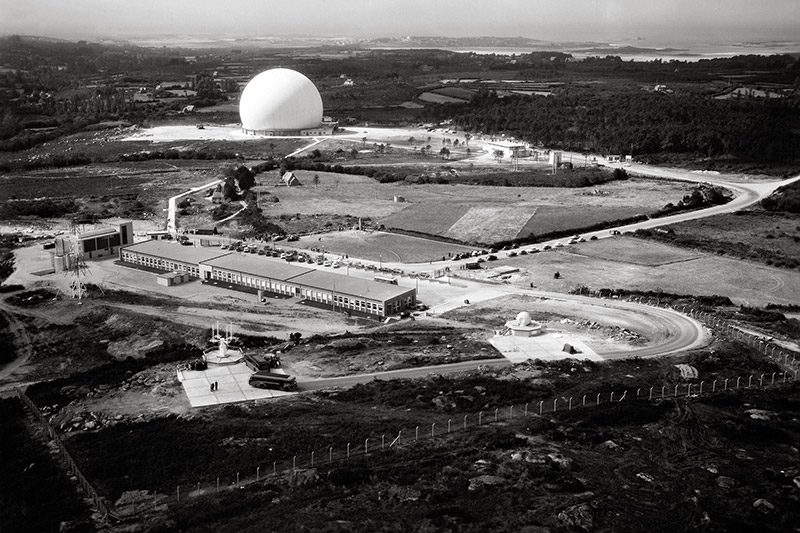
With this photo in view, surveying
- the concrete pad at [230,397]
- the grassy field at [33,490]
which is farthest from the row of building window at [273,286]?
the grassy field at [33,490]

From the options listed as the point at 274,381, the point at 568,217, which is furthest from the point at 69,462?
the point at 568,217

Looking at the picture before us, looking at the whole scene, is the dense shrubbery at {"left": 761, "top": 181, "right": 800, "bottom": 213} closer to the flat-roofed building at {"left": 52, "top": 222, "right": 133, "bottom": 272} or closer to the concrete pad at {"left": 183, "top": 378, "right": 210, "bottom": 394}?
the flat-roofed building at {"left": 52, "top": 222, "right": 133, "bottom": 272}

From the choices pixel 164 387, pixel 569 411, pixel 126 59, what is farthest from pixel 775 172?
pixel 126 59

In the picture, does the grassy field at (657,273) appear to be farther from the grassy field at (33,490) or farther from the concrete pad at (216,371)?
the grassy field at (33,490)

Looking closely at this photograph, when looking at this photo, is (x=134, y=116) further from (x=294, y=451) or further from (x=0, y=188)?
(x=294, y=451)

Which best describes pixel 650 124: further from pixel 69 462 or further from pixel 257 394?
pixel 69 462

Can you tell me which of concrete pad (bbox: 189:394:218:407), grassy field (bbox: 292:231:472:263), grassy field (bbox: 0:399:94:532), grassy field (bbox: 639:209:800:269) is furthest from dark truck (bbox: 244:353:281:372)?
grassy field (bbox: 639:209:800:269)

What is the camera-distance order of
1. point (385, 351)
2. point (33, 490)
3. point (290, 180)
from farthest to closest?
point (290, 180)
point (385, 351)
point (33, 490)
